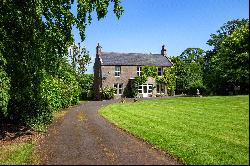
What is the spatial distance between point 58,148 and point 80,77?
60.5 meters

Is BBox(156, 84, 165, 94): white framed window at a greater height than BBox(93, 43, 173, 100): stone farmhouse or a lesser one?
lesser

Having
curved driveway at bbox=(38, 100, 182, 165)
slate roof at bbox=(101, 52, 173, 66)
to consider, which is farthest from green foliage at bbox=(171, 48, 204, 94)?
curved driveway at bbox=(38, 100, 182, 165)

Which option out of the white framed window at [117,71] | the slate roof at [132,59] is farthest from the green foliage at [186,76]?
the white framed window at [117,71]

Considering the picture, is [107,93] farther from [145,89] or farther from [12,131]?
Answer: [12,131]

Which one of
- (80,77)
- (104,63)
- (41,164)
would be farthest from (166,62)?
(41,164)

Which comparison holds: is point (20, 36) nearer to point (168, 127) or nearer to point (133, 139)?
point (133, 139)

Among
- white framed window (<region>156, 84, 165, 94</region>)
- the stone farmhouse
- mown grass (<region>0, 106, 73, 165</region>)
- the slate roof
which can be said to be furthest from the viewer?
white framed window (<region>156, 84, 165, 94</region>)

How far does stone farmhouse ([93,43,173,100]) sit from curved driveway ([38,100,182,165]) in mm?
47529

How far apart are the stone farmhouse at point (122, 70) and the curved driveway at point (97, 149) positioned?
156 ft

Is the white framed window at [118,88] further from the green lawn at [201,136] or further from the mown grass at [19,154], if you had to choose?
the mown grass at [19,154]

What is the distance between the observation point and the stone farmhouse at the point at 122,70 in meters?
70.8

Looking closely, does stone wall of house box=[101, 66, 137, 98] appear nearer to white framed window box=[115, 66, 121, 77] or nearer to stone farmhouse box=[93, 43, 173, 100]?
stone farmhouse box=[93, 43, 173, 100]

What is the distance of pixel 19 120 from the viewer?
26.4m

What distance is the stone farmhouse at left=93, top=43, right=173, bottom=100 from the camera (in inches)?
2788
